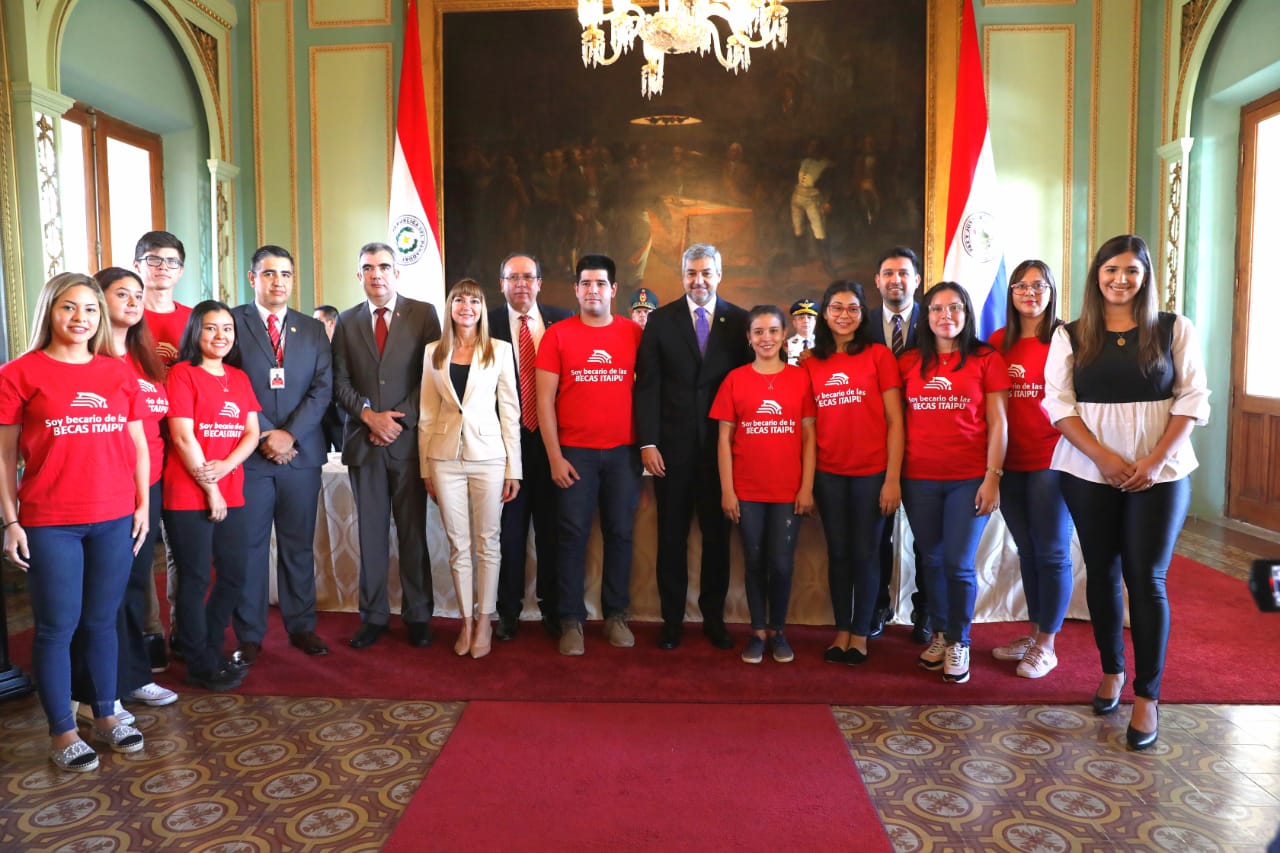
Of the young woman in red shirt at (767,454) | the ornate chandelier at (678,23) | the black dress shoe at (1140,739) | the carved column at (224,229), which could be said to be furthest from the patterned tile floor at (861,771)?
the carved column at (224,229)

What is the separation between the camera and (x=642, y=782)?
2.24m

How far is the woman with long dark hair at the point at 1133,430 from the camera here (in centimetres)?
239

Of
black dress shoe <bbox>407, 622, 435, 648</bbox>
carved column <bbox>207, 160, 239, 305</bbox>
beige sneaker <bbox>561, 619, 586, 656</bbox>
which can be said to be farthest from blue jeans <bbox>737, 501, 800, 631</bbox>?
carved column <bbox>207, 160, 239, 305</bbox>

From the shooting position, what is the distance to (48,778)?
229 centimetres

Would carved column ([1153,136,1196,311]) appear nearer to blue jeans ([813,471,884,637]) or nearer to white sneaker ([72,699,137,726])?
blue jeans ([813,471,884,637])

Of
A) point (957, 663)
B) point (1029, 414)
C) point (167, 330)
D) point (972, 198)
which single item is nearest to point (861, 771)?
point (957, 663)

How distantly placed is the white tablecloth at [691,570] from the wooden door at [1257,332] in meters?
3.15

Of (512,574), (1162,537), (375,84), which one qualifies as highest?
(375,84)

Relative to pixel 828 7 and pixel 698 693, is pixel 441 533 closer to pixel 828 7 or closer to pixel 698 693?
pixel 698 693

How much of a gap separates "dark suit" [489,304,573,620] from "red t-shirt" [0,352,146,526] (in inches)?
58.6

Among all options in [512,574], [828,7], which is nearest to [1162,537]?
[512,574]

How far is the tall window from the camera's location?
18.1 feet

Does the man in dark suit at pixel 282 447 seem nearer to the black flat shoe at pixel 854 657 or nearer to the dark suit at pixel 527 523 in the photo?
the dark suit at pixel 527 523

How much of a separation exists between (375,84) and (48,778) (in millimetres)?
5901
